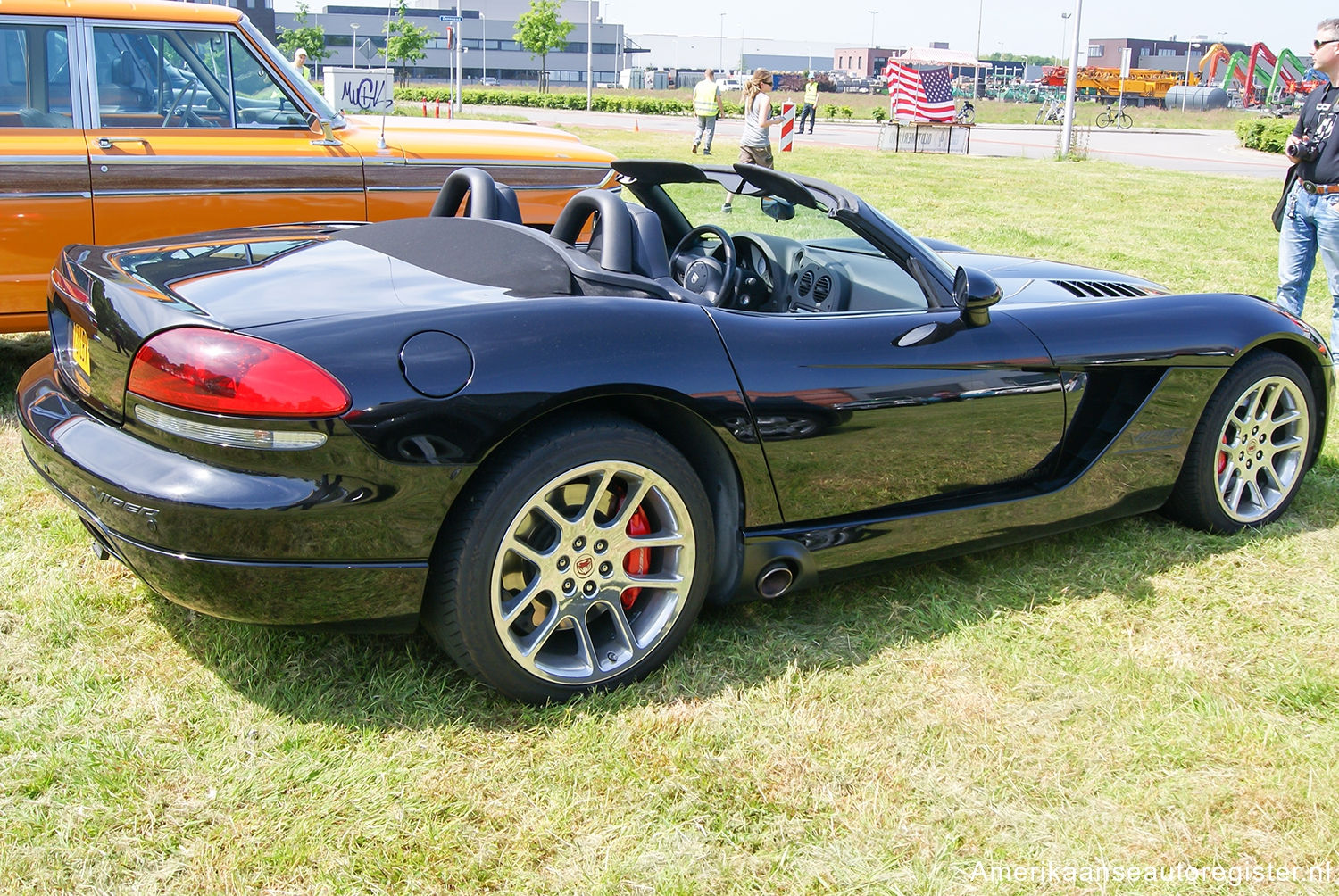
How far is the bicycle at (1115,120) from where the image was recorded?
42344 millimetres

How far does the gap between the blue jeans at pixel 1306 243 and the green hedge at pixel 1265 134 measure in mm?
24313

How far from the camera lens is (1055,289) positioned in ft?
12.3

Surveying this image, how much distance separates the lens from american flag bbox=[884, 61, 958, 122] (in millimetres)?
27125

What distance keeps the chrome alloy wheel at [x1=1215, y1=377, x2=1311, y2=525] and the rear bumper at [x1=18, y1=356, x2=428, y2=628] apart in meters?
2.86

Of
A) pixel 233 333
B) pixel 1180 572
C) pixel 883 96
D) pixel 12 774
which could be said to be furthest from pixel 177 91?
pixel 883 96

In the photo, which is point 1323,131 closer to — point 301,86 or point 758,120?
point 301,86

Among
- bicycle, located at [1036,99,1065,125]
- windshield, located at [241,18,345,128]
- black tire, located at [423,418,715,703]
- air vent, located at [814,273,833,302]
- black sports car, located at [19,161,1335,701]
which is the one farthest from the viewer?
bicycle, located at [1036,99,1065,125]

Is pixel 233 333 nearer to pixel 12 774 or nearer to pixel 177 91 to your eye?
pixel 12 774

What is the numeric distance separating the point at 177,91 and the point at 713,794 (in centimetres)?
435

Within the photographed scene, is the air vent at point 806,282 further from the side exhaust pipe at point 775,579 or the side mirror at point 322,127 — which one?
the side mirror at point 322,127

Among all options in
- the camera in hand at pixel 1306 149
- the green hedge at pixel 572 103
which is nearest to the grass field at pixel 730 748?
the camera in hand at pixel 1306 149

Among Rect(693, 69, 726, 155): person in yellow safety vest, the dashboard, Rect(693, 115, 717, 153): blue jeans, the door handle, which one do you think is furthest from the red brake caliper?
Rect(693, 115, 717, 153): blue jeans

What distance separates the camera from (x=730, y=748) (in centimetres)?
254

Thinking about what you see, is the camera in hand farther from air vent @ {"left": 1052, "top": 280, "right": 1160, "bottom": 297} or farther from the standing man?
air vent @ {"left": 1052, "top": 280, "right": 1160, "bottom": 297}
